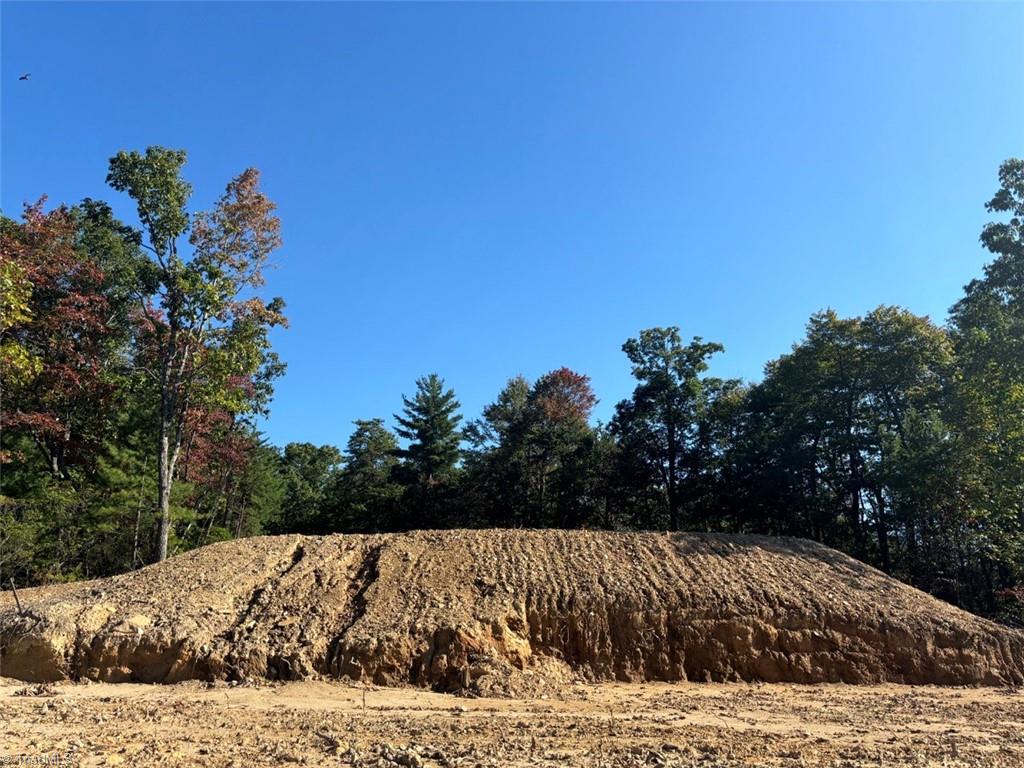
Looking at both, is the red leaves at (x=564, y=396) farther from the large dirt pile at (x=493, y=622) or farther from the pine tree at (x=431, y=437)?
the large dirt pile at (x=493, y=622)

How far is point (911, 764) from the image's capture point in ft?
24.1

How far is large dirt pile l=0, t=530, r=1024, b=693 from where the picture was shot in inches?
492

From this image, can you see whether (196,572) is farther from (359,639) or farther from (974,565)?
(974,565)

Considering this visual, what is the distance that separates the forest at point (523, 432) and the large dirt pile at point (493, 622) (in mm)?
6153

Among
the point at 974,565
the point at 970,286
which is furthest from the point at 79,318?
the point at 974,565

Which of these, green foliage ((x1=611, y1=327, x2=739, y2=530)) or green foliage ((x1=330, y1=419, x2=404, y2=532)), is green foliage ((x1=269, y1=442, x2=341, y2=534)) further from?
green foliage ((x1=611, y1=327, x2=739, y2=530))

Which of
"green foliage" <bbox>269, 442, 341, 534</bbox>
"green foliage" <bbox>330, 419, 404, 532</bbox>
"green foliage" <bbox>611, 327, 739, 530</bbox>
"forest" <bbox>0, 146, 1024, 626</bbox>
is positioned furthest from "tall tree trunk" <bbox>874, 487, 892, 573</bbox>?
"green foliage" <bbox>269, 442, 341, 534</bbox>

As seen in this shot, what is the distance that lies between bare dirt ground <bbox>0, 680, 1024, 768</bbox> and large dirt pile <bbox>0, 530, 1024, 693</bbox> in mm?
655

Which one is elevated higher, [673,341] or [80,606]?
[673,341]

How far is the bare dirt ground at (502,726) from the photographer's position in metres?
7.43

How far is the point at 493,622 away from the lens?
43.9ft

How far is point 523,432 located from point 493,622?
909 inches

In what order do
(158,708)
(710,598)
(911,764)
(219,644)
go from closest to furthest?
(911,764) < (158,708) < (219,644) < (710,598)

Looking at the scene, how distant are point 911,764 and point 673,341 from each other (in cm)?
2589
